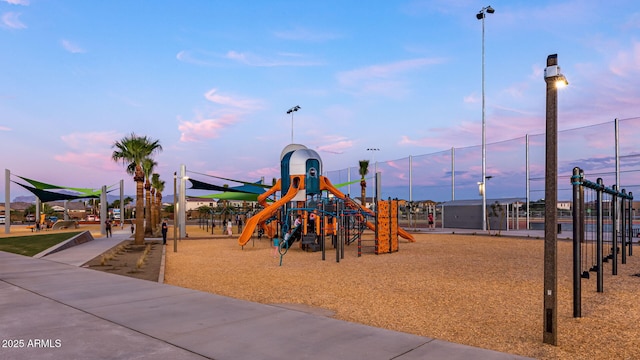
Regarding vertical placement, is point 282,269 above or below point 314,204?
below

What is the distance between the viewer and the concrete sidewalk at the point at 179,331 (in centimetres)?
591

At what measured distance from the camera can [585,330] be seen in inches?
303

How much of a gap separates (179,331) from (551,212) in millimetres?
6159

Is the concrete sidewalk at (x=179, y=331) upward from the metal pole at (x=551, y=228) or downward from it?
downward

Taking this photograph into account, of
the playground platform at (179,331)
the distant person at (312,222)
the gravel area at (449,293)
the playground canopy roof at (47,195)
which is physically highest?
the playground canopy roof at (47,195)

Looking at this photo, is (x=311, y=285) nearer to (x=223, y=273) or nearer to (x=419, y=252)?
(x=223, y=273)

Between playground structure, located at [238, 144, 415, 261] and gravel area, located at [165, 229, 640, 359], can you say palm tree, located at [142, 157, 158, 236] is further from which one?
gravel area, located at [165, 229, 640, 359]

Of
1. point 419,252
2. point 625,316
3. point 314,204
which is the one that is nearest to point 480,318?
point 625,316

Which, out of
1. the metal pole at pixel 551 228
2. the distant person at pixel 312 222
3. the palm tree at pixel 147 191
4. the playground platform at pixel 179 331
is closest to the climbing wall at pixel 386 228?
the distant person at pixel 312 222

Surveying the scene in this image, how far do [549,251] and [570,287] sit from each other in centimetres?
615

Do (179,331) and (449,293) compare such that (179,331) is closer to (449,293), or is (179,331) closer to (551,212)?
(551,212)

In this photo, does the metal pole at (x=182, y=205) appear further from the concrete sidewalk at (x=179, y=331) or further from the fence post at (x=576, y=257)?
the fence post at (x=576, y=257)

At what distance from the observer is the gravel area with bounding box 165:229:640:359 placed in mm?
7289

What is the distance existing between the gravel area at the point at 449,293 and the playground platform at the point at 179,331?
3.99ft
